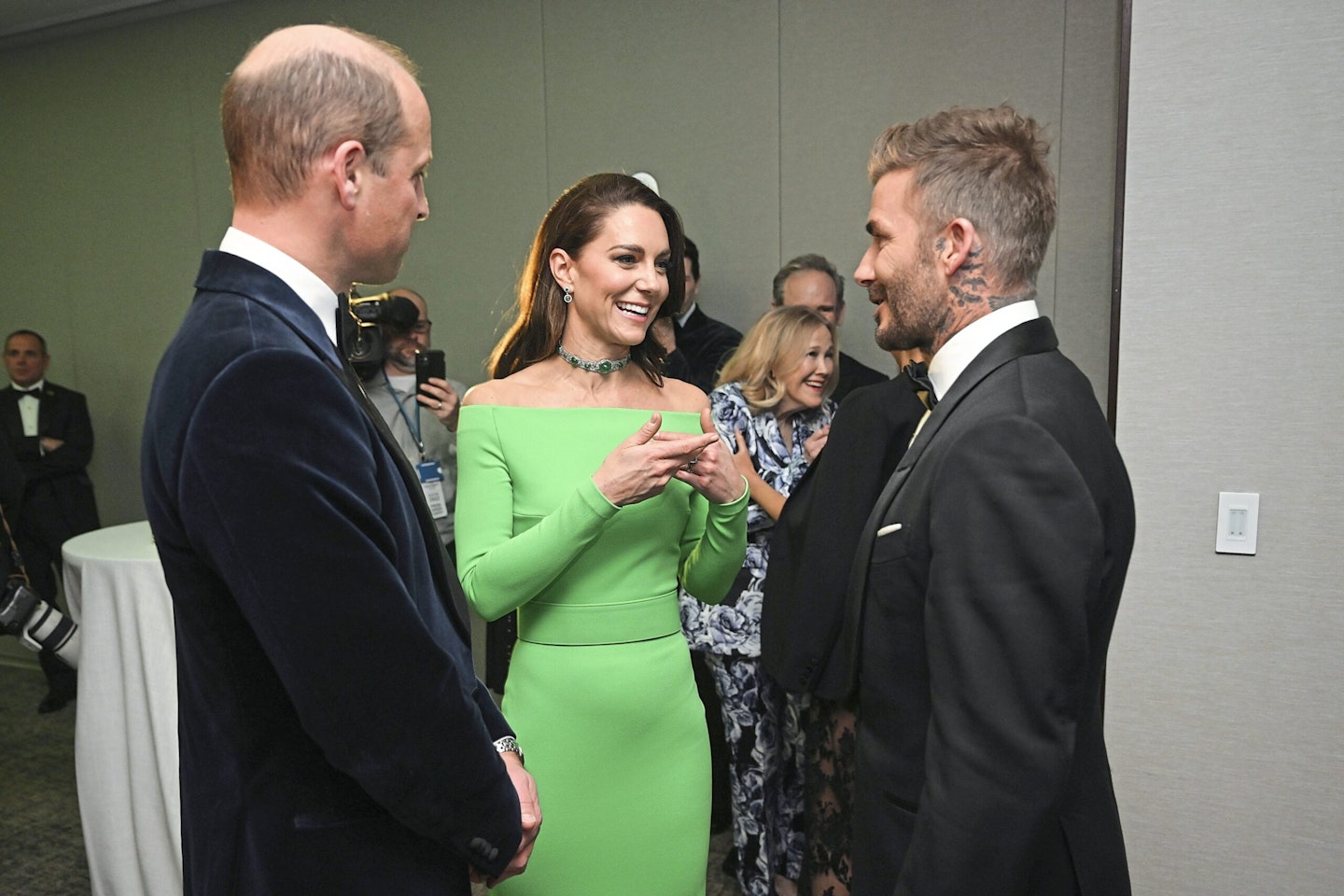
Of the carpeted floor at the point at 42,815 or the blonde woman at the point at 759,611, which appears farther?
the carpeted floor at the point at 42,815

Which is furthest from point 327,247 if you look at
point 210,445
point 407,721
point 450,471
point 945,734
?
point 450,471

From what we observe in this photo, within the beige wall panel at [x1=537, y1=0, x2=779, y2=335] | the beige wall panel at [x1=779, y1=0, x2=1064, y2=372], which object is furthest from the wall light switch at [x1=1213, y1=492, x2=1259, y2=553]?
the beige wall panel at [x1=537, y1=0, x2=779, y2=335]

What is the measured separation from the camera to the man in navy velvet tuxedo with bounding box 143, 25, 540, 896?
80cm

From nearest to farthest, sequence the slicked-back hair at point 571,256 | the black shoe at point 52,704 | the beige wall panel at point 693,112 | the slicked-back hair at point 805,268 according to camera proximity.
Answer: the slicked-back hair at point 571,256 → the slicked-back hair at point 805,268 → the beige wall panel at point 693,112 → the black shoe at point 52,704

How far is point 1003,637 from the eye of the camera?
0.98 m

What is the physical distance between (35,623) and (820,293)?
2.45 metres

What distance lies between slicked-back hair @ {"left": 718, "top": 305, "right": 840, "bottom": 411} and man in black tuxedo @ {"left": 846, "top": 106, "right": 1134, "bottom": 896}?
1.24 m

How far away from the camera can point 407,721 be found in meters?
0.87

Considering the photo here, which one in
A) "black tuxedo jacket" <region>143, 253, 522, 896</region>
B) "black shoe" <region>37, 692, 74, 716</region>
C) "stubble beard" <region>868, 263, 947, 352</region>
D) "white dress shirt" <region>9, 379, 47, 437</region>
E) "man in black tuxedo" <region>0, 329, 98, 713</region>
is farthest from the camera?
"white dress shirt" <region>9, 379, 47, 437</region>

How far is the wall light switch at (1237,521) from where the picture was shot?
202cm

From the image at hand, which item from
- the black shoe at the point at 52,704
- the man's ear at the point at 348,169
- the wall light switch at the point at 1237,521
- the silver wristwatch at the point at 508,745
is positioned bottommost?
the black shoe at the point at 52,704

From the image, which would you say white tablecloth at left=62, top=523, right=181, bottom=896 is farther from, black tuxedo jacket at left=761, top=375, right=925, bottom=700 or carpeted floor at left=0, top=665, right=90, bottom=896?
black tuxedo jacket at left=761, top=375, right=925, bottom=700

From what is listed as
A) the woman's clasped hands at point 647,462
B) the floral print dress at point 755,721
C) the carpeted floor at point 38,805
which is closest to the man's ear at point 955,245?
the woman's clasped hands at point 647,462

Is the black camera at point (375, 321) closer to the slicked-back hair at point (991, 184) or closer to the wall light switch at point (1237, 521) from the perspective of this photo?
the slicked-back hair at point (991, 184)
